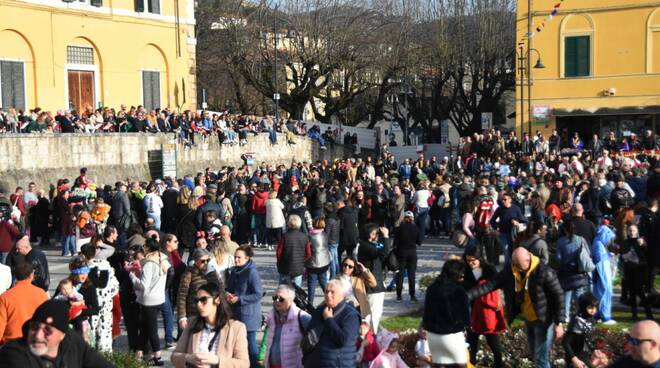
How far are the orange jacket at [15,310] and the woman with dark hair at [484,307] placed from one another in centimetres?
433

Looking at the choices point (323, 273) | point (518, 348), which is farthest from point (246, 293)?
point (323, 273)

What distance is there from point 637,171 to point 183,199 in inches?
404

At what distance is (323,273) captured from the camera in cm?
1401

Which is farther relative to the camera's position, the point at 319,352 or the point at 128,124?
the point at 128,124

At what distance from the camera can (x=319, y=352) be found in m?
7.78

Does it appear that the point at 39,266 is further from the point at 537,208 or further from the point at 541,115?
the point at 541,115

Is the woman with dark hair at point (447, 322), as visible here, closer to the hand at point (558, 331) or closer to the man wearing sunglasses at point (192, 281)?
the hand at point (558, 331)

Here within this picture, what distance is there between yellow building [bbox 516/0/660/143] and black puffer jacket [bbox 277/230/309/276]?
2821 centimetres

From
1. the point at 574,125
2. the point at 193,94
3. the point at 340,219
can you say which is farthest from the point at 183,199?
the point at 574,125

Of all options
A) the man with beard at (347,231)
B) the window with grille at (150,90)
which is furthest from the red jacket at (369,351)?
the window with grille at (150,90)

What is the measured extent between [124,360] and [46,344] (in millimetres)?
5084

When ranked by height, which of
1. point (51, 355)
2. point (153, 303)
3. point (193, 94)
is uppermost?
point (193, 94)

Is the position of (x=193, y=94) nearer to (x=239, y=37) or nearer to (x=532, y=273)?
(x=239, y=37)

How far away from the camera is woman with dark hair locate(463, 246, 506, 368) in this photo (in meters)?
9.88
